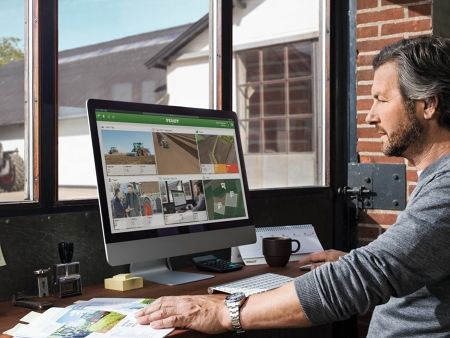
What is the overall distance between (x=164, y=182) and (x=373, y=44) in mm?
1406

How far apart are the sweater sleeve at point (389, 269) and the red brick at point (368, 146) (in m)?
1.42

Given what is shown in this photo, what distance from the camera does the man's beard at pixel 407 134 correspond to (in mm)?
1590

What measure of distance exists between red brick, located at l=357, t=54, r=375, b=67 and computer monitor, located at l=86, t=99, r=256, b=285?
3.06 feet

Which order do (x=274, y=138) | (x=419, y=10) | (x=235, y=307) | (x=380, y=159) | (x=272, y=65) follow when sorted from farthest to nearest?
1. (x=272, y=65)
2. (x=274, y=138)
3. (x=380, y=159)
4. (x=419, y=10)
5. (x=235, y=307)

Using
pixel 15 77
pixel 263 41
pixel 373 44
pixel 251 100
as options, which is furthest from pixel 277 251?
pixel 263 41

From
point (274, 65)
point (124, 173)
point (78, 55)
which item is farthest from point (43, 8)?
point (78, 55)

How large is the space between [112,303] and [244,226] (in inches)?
27.1

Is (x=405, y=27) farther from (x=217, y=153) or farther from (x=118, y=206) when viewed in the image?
(x=118, y=206)

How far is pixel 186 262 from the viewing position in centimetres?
214

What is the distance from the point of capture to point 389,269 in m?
1.28

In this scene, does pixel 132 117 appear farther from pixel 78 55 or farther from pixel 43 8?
pixel 78 55

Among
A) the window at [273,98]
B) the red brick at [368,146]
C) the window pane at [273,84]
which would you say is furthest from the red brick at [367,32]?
the window at [273,98]

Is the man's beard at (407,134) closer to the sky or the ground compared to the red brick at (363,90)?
closer to the ground

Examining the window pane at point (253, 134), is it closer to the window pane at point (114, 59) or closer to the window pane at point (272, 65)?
the window pane at point (272, 65)
